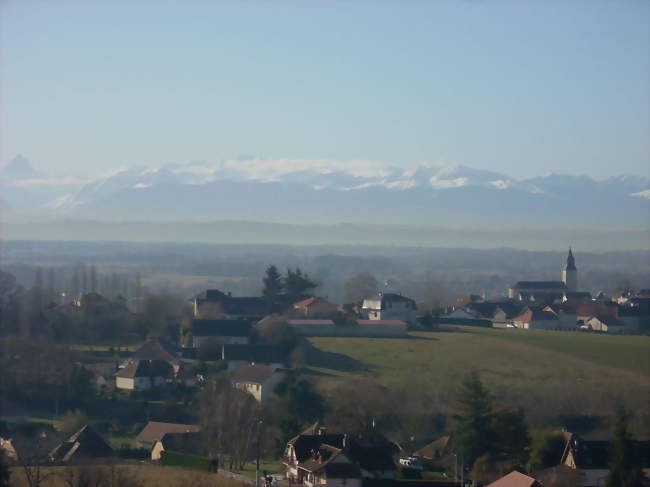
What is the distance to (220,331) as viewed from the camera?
4500 centimetres

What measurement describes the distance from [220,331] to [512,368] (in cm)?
1175

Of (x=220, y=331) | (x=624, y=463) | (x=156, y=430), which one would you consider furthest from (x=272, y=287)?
(x=624, y=463)

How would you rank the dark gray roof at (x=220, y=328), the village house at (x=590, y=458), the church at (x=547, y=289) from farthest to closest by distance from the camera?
1. the church at (x=547, y=289)
2. the dark gray roof at (x=220, y=328)
3. the village house at (x=590, y=458)

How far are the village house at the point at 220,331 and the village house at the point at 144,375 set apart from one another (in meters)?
4.91

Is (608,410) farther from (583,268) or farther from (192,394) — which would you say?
(583,268)

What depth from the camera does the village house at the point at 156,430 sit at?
1267 inches

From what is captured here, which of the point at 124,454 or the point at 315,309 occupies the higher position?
the point at 315,309

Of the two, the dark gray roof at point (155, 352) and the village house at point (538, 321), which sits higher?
the village house at point (538, 321)

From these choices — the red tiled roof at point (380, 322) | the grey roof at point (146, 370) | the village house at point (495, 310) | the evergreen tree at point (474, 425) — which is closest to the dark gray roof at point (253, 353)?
the grey roof at point (146, 370)

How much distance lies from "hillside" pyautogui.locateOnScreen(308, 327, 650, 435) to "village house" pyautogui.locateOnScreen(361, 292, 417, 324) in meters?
4.10

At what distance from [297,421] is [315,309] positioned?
17.9 m

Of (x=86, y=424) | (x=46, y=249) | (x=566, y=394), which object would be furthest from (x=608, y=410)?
(x=46, y=249)

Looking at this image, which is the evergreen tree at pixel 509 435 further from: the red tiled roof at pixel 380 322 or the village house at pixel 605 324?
the village house at pixel 605 324

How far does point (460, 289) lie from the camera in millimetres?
123312
